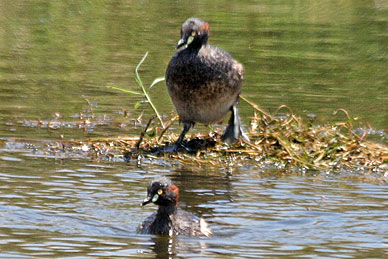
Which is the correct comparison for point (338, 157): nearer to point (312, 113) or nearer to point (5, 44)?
point (312, 113)

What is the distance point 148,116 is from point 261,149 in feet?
9.29

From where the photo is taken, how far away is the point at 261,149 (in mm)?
12070

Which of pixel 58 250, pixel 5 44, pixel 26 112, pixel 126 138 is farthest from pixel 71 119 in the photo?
pixel 5 44

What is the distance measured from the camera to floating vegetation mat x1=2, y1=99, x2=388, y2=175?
11.8m

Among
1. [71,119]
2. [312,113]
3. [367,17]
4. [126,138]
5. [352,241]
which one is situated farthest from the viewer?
[367,17]

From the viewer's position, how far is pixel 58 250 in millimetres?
7891

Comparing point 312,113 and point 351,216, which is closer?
point 351,216

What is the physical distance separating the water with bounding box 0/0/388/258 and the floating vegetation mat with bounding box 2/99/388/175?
0.25 metres

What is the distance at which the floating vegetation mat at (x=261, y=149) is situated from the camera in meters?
11.8

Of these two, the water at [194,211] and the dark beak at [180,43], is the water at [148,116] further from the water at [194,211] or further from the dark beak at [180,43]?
the dark beak at [180,43]

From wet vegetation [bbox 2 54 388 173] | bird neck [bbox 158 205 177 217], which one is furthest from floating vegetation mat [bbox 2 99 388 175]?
bird neck [bbox 158 205 177 217]

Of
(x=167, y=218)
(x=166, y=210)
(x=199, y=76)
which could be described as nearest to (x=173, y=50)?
(x=199, y=76)

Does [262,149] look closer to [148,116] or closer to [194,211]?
[194,211]

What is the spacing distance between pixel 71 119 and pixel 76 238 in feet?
18.8
